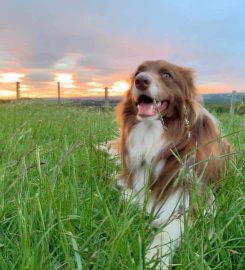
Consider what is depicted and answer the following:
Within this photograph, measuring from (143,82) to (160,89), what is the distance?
0.59 ft

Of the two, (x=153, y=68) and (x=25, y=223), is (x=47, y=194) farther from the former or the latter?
(x=153, y=68)

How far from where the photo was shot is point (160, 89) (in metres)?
3.88

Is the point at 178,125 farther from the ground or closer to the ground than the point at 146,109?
closer to the ground

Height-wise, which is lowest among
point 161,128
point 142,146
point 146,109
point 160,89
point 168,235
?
point 168,235

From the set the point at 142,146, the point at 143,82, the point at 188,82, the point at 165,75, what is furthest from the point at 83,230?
the point at 188,82

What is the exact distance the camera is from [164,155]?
3.71 m

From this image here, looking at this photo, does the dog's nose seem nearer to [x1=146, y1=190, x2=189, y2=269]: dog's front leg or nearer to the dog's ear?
the dog's ear

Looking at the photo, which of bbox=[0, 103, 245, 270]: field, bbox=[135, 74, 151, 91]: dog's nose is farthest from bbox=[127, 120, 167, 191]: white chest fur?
bbox=[0, 103, 245, 270]: field

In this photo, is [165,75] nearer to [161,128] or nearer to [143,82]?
[143,82]

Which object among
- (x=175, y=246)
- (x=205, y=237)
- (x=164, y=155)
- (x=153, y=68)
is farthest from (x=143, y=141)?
(x=205, y=237)

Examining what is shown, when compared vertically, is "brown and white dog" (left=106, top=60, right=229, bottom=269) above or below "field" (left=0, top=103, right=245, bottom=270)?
above

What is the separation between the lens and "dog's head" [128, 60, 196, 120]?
3.86 m

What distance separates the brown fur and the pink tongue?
122 mm

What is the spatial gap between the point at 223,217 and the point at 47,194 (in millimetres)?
996
